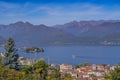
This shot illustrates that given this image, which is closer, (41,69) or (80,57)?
(41,69)

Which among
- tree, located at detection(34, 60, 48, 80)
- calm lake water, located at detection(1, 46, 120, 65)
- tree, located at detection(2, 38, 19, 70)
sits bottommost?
calm lake water, located at detection(1, 46, 120, 65)

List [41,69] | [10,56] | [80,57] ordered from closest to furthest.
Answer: [41,69], [10,56], [80,57]

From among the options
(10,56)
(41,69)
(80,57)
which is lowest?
(80,57)

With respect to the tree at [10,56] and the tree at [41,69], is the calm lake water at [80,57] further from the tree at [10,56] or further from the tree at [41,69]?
the tree at [41,69]

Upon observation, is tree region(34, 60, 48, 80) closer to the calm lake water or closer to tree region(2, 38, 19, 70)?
tree region(2, 38, 19, 70)

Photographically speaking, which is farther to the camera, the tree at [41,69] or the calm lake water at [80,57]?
the calm lake water at [80,57]

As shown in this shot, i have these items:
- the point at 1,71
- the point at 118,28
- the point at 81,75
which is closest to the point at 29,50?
the point at 81,75

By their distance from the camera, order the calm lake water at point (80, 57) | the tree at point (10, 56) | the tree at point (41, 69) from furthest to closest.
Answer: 1. the calm lake water at point (80, 57)
2. the tree at point (10, 56)
3. the tree at point (41, 69)

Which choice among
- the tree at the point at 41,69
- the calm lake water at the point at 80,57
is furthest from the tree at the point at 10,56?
the calm lake water at the point at 80,57

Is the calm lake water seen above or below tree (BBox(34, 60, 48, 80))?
below

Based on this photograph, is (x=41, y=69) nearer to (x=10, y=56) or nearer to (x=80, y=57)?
(x=10, y=56)

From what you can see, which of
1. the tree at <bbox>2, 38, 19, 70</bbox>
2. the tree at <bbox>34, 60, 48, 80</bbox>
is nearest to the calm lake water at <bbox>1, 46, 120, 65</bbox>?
the tree at <bbox>2, 38, 19, 70</bbox>

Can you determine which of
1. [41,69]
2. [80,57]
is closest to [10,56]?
[41,69]
